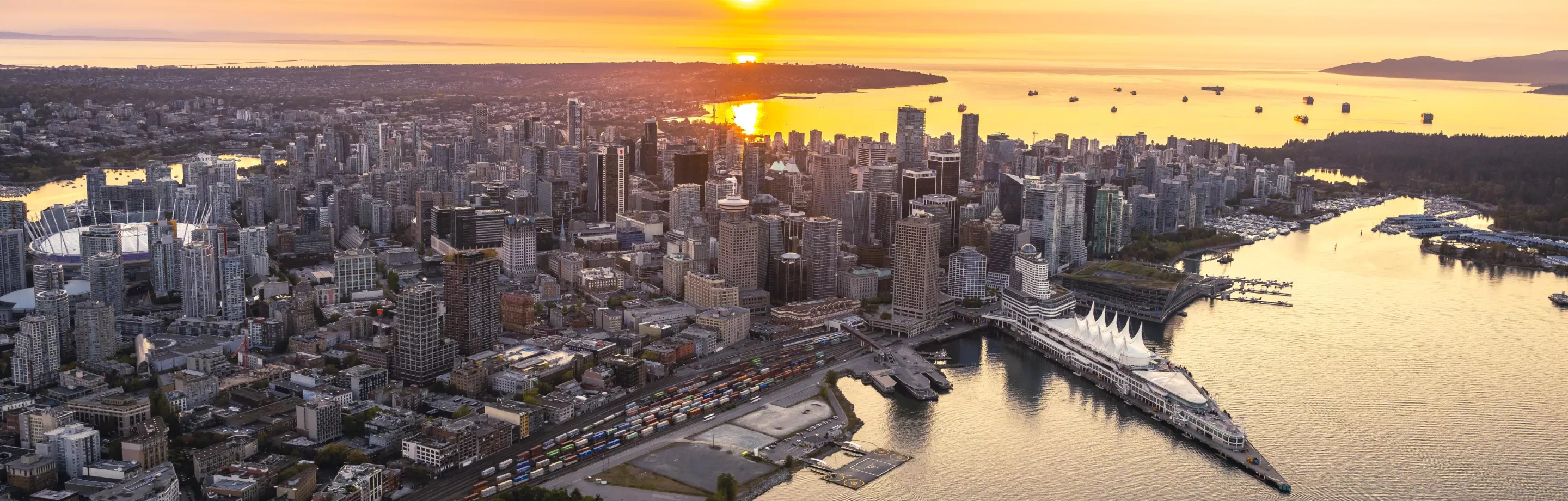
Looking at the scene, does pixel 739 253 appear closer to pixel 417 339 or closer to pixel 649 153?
pixel 417 339

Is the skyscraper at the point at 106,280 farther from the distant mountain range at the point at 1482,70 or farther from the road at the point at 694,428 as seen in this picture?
the distant mountain range at the point at 1482,70

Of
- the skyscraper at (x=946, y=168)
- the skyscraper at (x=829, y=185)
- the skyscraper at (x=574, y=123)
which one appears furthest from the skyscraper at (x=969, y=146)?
the skyscraper at (x=574, y=123)

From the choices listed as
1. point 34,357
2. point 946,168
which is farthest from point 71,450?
point 946,168

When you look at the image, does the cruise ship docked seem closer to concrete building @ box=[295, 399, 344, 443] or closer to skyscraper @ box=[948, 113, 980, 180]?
concrete building @ box=[295, 399, 344, 443]

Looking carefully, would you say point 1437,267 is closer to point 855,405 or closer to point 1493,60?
point 855,405

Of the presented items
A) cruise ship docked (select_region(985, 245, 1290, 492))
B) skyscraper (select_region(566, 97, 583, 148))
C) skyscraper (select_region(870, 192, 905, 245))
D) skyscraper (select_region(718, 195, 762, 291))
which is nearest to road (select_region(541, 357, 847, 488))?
cruise ship docked (select_region(985, 245, 1290, 492))
